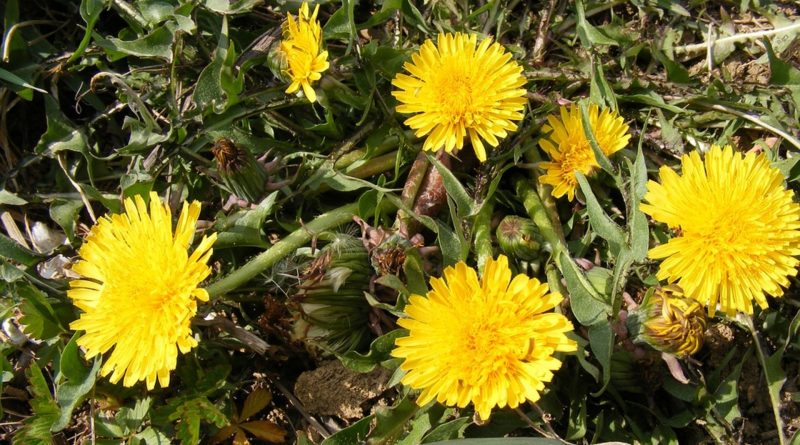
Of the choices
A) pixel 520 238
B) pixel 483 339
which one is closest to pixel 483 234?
pixel 520 238

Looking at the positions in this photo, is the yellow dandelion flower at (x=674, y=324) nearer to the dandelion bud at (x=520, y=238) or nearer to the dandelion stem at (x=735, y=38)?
the dandelion bud at (x=520, y=238)

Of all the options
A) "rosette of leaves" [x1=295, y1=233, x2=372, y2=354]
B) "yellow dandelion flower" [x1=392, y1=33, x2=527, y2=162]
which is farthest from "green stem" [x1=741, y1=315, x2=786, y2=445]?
"rosette of leaves" [x1=295, y1=233, x2=372, y2=354]

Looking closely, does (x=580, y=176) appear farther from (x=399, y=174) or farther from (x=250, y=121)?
(x=250, y=121)

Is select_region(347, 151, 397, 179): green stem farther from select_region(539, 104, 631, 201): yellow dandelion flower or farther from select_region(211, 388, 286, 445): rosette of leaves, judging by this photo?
select_region(211, 388, 286, 445): rosette of leaves

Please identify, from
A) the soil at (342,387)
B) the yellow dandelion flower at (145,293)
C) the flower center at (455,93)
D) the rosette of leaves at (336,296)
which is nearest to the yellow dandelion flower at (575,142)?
the flower center at (455,93)

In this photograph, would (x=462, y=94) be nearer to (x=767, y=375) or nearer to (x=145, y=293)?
(x=145, y=293)
